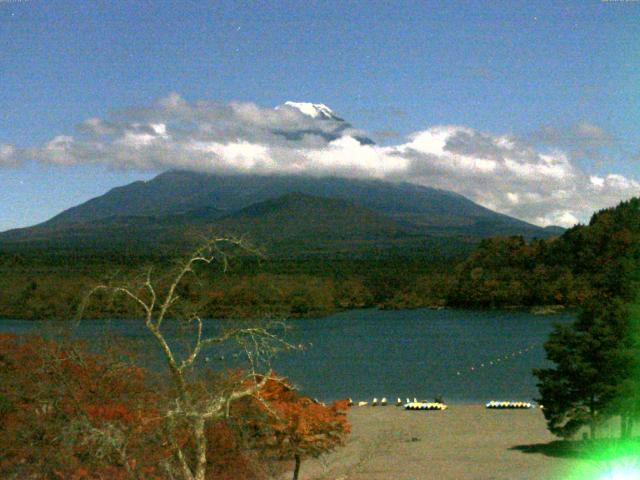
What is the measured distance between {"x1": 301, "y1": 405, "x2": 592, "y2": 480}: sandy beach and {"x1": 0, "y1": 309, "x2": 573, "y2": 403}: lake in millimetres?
4283

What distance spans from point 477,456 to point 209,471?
962cm

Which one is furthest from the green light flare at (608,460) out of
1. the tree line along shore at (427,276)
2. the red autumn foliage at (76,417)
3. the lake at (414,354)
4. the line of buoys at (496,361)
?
the tree line along shore at (427,276)

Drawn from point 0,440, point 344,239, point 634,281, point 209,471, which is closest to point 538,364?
point 634,281

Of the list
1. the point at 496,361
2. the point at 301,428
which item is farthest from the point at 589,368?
the point at 496,361

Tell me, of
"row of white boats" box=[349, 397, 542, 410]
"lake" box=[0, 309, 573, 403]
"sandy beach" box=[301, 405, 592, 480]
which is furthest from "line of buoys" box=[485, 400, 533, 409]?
"lake" box=[0, 309, 573, 403]

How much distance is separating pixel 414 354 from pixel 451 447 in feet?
94.0

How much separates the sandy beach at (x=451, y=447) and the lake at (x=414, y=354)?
4.28 metres

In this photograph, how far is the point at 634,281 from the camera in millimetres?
21047

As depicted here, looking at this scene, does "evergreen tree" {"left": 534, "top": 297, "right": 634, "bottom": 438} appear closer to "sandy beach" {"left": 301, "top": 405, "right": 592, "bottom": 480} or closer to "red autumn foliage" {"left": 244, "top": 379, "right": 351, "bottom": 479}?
"sandy beach" {"left": 301, "top": 405, "right": 592, "bottom": 480}

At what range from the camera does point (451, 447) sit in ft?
71.2

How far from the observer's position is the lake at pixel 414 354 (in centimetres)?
3644

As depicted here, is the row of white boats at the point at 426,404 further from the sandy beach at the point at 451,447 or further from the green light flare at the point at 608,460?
the green light flare at the point at 608,460

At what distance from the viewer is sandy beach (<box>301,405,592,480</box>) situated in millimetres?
17781

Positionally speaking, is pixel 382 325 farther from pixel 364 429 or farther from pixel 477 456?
pixel 477 456
